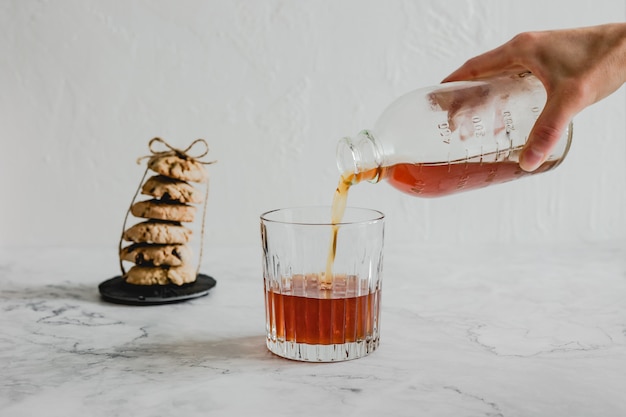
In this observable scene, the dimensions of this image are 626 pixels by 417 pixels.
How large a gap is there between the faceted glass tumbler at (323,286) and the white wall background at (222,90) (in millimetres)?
760

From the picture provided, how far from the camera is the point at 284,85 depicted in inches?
64.7

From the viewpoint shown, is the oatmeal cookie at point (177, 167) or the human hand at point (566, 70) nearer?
the human hand at point (566, 70)

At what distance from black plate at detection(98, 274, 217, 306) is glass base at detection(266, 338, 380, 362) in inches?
12.3

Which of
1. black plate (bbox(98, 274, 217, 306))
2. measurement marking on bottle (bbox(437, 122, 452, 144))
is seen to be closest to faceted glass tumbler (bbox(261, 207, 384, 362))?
measurement marking on bottle (bbox(437, 122, 452, 144))

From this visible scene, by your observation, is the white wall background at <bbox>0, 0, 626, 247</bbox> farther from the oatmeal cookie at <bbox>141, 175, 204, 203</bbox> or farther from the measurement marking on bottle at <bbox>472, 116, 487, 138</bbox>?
the measurement marking on bottle at <bbox>472, 116, 487, 138</bbox>

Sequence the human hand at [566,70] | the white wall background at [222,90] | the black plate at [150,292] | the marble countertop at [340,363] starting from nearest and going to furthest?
the marble countertop at [340,363]
the human hand at [566,70]
the black plate at [150,292]
the white wall background at [222,90]

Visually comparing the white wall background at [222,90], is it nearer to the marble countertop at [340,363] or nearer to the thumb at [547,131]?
the marble countertop at [340,363]

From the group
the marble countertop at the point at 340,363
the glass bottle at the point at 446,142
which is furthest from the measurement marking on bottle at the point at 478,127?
the marble countertop at the point at 340,363

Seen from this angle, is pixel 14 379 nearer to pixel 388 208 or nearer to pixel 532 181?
pixel 388 208

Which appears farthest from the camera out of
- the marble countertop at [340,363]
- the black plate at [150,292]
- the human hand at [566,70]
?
the black plate at [150,292]

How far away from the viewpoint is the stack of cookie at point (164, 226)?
47.7 inches

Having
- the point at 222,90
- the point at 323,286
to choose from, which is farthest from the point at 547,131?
the point at 222,90

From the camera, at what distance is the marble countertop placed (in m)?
0.79

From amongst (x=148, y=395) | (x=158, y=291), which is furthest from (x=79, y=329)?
(x=148, y=395)
